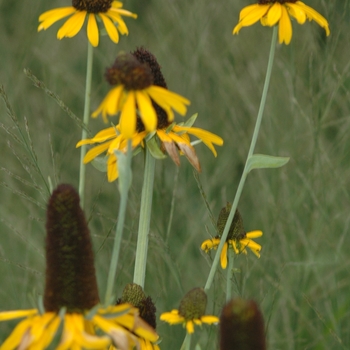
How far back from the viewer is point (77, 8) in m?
1.28

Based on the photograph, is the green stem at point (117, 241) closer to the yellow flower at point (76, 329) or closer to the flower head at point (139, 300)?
the yellow flower at point (76, 329)

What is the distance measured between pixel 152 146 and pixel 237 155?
1242mm

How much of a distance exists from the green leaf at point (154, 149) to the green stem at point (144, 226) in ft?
0.06

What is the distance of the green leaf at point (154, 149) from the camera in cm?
95

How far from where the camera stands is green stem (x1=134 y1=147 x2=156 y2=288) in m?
0.99

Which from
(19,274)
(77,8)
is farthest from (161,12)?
(77,8)

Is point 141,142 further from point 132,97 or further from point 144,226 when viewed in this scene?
point 132,97

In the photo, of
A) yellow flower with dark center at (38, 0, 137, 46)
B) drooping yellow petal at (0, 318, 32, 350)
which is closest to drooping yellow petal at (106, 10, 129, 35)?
yellow flower with dark center at (38, 0, 137, 46)

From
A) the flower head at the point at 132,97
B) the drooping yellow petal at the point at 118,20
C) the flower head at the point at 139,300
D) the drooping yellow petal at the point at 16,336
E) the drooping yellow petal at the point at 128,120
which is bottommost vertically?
the drooping yellow petal at the point at 16,336

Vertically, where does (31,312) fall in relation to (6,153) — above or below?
below

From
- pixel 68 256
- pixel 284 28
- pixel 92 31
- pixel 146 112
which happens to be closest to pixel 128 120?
pixel 146 112

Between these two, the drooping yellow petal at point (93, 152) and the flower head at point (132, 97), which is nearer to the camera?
the flower head at point (132, 97)

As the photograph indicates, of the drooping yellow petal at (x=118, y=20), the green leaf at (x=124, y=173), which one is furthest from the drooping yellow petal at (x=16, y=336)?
the drooping yellow petal at (x=118, y=20)

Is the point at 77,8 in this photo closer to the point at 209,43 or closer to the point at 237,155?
the point at 237,155
